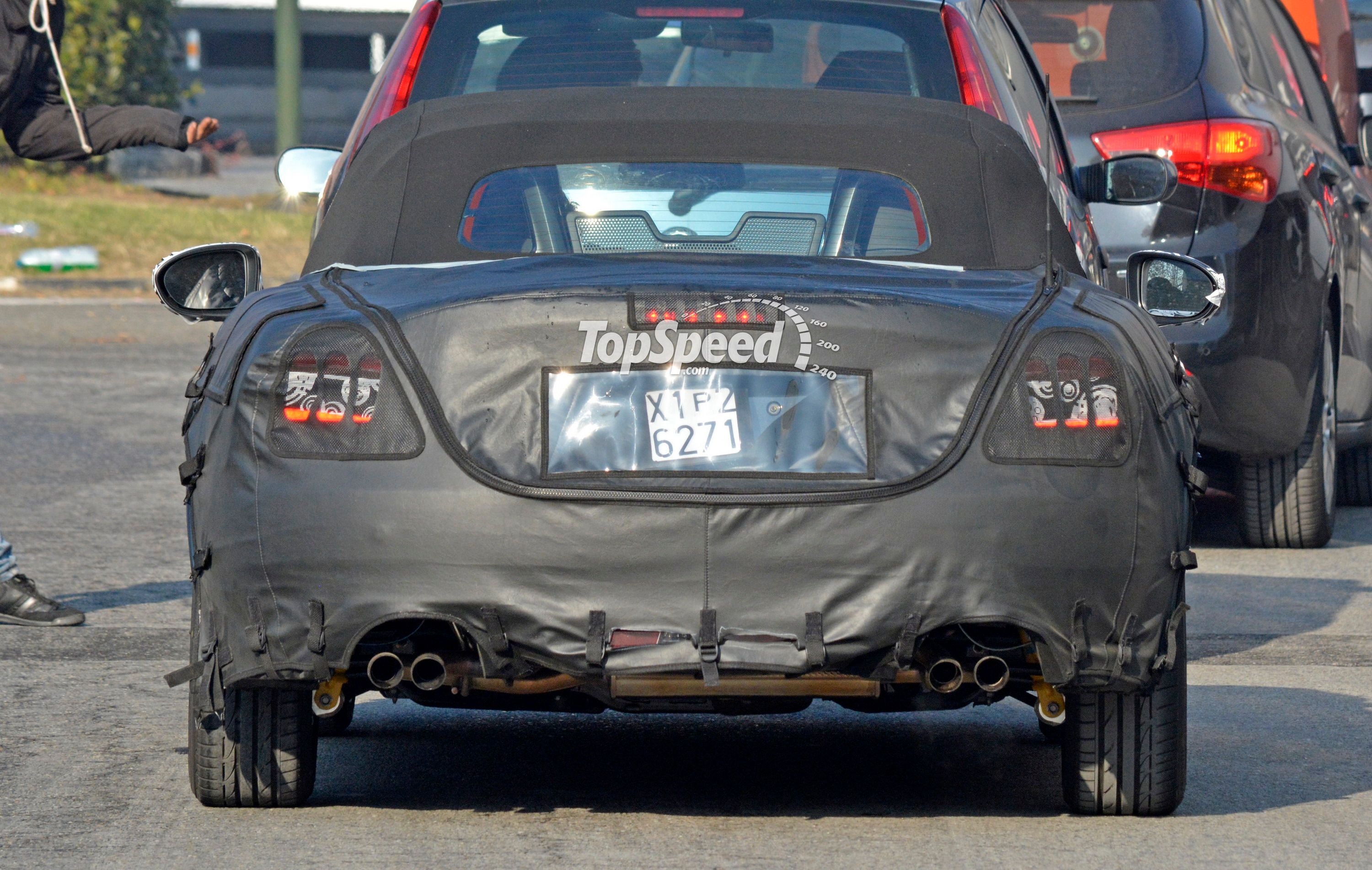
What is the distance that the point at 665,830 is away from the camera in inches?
168

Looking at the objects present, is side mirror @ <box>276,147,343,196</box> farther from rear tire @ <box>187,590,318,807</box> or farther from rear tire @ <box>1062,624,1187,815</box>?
rear tire @ <box>1062,624,1187,815</box>

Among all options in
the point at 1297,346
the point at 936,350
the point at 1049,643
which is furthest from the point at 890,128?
the point at 1297,346

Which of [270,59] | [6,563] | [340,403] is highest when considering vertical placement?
[340,403]

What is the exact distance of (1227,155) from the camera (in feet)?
25.1

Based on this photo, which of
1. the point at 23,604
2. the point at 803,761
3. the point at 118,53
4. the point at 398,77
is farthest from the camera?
the point at 118,53

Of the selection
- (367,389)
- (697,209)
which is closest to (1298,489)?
(697,209)

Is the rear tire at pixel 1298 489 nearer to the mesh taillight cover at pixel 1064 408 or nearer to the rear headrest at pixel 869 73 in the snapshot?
the rear headrest at pixel 869 73

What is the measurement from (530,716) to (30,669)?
1.45 metres

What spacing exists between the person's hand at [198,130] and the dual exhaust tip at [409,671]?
3.59 meters

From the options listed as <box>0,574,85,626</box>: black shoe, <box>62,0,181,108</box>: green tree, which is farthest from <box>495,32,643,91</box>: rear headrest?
<box>62,0,181,108</box>: green tree

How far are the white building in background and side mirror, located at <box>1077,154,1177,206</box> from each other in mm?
37443

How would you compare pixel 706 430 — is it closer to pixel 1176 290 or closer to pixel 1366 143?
pixel 1176 290

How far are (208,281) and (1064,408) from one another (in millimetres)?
1888

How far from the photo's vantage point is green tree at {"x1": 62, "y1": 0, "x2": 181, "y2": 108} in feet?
81.1
